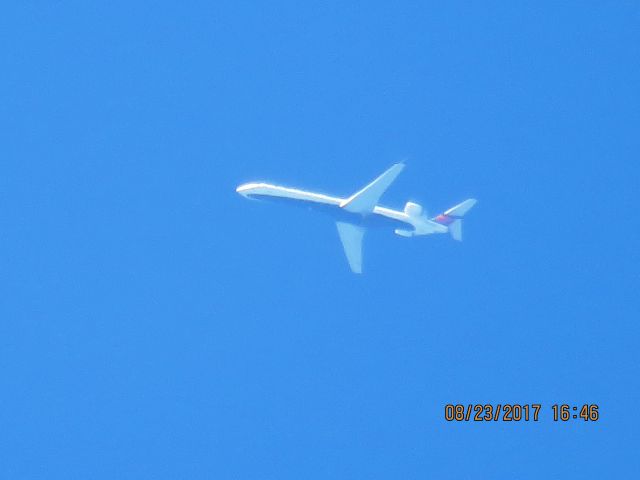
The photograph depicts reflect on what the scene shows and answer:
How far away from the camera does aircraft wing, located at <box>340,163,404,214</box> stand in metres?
28.6

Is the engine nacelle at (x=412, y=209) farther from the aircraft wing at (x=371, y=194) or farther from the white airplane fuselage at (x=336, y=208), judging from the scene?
the aircraft wing at (x=371, y=194)

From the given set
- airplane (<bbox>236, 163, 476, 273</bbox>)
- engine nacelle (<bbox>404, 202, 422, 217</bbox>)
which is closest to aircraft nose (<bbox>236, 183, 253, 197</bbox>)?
airplane (<bbox>236, 163, 476, 273</bbox>)

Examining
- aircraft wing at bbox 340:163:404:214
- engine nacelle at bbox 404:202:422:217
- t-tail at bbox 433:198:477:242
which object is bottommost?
aircraft wing at bbox 340:163:404:214

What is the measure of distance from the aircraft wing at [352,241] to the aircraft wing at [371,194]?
1.65 meters

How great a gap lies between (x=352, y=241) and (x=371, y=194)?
354cm

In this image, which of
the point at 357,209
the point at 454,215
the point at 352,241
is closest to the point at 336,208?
the point at 357,209

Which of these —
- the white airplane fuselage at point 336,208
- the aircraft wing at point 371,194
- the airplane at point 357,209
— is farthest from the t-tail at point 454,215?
the aircraft wing at point 371,194

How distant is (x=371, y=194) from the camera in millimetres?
29375

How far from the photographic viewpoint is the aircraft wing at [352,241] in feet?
105

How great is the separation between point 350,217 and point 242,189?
4332mm

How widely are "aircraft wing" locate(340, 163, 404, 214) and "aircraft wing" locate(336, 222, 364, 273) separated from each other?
65.2 inches

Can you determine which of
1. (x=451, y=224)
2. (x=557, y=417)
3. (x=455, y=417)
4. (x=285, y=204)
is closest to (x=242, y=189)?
(x=285, y=204)

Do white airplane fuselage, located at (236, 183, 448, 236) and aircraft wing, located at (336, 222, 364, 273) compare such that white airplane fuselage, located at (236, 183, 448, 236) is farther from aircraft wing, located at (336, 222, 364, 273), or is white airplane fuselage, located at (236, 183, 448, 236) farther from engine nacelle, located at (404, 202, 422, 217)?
aircraft wing, located at (336, 222, 364, 273)

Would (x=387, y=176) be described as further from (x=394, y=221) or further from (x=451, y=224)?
(x=451, y=224)
